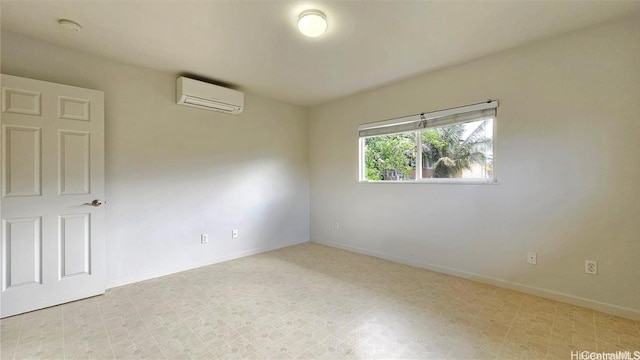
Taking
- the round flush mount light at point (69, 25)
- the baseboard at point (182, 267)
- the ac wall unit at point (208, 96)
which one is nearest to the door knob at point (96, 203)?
the baseboard at point (182, 267)

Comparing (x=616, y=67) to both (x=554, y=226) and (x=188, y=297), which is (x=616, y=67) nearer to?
(x=554, y=226)

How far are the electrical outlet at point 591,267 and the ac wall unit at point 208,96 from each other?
4.05 metres

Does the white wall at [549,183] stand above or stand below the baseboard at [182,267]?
above

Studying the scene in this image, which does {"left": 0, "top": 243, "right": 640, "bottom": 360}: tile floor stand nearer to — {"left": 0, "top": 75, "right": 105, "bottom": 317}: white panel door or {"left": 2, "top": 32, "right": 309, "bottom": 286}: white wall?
{"left": 0, "top": 75, "right": 105, "bottom": 317}: white panel door

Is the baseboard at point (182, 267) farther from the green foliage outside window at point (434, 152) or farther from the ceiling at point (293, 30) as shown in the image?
the ceiling at point (293, 30)

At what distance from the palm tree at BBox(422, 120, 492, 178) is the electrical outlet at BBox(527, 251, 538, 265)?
99cm

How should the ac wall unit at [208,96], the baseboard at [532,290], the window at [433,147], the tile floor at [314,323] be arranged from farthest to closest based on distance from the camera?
the ac wall unit at [208,96] < the window at [433,147] < the baseboard at [532,290] < the tile floor at [314,323]

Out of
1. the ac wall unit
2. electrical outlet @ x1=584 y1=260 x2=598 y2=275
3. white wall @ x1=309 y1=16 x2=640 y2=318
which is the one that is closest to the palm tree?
white wall @ x1=309 y1=16 x2=640 y2=318

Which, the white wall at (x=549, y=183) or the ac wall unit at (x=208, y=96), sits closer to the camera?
the white wall at (x=549, y=183)

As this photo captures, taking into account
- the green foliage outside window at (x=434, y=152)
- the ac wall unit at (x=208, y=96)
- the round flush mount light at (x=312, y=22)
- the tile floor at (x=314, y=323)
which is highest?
the round flush mount light at (x=312, y=22)

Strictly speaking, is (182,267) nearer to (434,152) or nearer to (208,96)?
(208,96)

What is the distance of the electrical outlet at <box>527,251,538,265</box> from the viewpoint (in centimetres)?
258

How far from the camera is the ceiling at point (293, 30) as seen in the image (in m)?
2.04

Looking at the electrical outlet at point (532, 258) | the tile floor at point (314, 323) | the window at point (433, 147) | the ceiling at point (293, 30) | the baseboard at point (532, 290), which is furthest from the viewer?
the window at point (433, 147)
